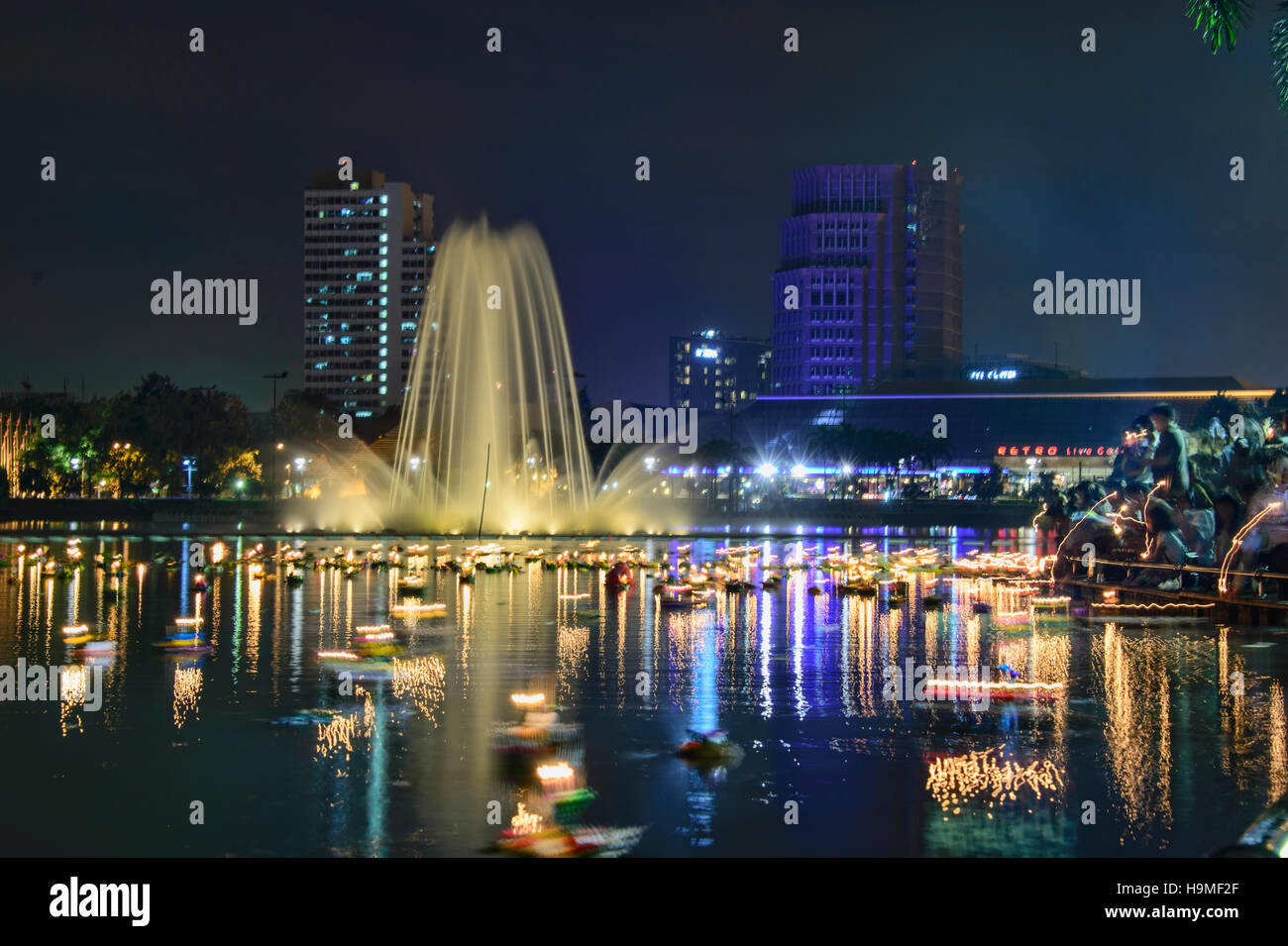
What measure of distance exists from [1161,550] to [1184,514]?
135cm

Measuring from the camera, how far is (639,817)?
14.8 metres

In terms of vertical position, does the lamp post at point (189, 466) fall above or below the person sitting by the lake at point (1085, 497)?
above

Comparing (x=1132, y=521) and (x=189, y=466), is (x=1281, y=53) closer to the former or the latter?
(x=1132, y=521)

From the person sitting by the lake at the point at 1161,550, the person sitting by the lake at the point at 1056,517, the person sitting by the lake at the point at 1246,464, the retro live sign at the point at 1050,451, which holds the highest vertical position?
the retro live sign at the point at 1050,451

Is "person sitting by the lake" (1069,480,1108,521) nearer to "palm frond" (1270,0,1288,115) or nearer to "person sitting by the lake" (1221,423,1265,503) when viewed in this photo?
"person sitting by the lake" (1221,423,1265,503)

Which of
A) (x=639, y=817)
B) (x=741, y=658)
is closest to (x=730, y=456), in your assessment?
(x=741, y=658)

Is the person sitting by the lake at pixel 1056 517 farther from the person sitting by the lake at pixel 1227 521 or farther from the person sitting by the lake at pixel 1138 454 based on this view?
the person sitting by the lake at pixel 1227 521

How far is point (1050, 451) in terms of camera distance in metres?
180

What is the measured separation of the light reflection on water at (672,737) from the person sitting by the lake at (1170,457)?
816 cm

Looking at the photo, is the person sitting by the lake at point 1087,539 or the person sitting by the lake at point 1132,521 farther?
the person sitting by the lake at point 1087,539

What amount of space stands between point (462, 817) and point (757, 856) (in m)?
3.54

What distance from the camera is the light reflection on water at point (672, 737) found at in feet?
47.1

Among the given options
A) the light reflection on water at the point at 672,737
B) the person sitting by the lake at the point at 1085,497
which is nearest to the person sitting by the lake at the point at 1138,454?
the person sitting by the lake at the point at 1085,497
